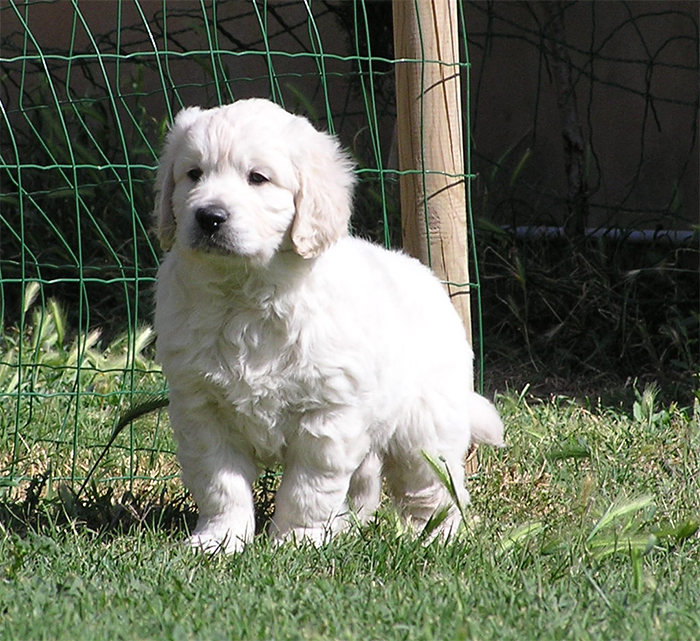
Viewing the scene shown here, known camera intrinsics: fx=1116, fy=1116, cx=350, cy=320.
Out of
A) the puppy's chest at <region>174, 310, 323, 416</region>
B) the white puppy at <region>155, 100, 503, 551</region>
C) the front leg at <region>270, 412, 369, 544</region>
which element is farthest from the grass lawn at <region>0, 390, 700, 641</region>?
the puppy's chest at <region>174, 310, 323, 416</region>

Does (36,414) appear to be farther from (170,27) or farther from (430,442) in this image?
(170,27)

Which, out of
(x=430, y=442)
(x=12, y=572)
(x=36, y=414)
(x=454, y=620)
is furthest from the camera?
(x=36, y=414)

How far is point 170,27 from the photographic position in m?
7.50

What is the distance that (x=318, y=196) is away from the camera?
10.9ft

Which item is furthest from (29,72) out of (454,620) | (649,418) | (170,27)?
(454,620)

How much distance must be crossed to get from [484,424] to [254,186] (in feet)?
4.32

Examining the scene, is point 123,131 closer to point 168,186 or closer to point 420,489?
point 168,186

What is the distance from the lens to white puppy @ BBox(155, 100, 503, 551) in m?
3.27

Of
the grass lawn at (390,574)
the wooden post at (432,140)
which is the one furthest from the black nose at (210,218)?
the wooden post at (432,140)

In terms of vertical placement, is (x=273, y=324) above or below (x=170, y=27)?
below

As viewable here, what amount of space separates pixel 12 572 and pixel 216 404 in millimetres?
769

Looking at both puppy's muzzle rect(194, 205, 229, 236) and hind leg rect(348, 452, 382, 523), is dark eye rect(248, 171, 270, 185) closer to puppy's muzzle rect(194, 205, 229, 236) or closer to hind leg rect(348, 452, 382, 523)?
puppy's muzzle rect(194, 205, 229, 236)

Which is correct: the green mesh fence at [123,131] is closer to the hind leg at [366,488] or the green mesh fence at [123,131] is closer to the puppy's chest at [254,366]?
the hind leg at [366,488]

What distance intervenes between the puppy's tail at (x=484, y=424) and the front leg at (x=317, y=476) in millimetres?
684
